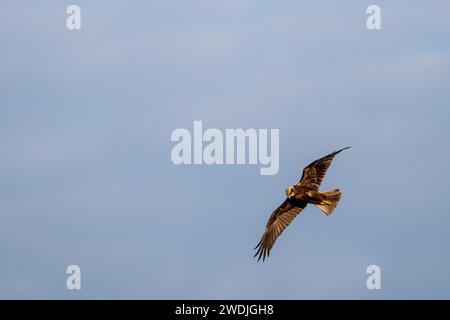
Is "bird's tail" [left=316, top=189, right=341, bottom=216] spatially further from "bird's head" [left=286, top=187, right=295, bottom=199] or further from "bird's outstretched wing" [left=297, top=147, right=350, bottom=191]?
"bird's head" [left=286, top=187, right=295, bottom=199]

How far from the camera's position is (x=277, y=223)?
1783 inches

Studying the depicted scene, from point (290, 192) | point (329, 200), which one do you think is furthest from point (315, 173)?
point (290, 192)

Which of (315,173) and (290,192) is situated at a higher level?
(315,173)

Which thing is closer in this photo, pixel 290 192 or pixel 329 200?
pixel 329 200

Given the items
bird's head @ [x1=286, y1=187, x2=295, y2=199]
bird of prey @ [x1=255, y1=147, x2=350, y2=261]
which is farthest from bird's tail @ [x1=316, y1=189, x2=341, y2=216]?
bird's head @ [x1=286, y1=187, x2=295, y2=199]

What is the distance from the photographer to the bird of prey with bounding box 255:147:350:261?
43.8 meters

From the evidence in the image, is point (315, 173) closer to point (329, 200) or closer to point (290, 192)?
point (329, 200)

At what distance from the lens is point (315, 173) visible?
43875 millimetres

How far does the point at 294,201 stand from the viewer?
4472 centimetres

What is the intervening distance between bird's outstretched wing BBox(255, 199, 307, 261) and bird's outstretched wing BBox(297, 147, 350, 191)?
1.02 m

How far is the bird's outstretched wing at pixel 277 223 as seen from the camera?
45.0 m

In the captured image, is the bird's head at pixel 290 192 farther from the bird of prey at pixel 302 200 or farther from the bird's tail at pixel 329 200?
the bird's tail at pixel 329 200

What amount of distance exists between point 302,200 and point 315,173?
1.07 meters
